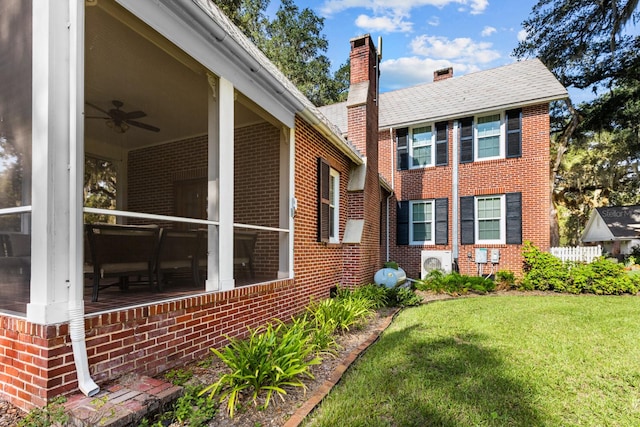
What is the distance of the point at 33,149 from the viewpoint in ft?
7.72

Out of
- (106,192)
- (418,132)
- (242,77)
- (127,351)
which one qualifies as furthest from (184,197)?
(418,132)

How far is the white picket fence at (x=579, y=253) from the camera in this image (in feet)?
34.0

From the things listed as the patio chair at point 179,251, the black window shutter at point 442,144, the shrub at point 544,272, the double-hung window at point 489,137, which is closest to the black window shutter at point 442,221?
the black window shutter at point 442,144

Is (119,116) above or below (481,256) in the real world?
above

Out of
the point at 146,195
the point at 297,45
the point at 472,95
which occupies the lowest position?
the point at 146,195

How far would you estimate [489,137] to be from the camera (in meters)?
11.6

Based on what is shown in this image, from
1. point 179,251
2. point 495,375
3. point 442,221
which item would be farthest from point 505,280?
point 179,251

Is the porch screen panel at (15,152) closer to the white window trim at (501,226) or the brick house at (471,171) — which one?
the brick house at (471,171)

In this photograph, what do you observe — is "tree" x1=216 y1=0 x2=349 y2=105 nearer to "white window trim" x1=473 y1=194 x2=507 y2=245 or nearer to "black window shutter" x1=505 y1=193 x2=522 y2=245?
"white window trim" x1=473 y1=194 x2=507 y2=245

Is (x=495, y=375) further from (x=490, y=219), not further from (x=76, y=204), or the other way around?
(x=490, y=219)

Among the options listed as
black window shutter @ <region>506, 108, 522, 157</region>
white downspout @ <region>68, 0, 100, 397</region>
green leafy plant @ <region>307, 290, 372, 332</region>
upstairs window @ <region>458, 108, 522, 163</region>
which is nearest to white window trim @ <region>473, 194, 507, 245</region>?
upstairs window @ <region>458, 108, 522, 163</region>

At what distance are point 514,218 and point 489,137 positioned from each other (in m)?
2.93

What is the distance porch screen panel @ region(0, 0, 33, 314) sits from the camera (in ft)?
8.09

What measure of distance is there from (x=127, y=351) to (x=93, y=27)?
316cm
